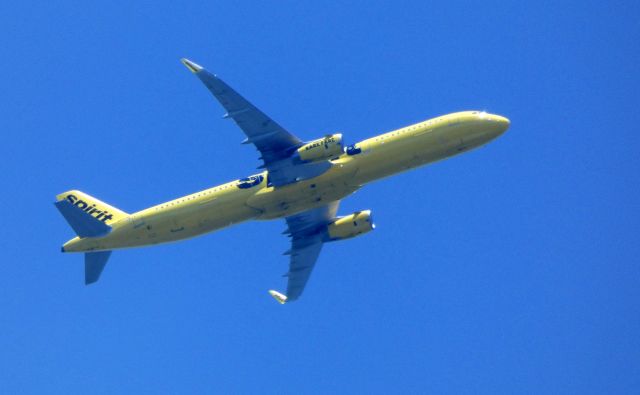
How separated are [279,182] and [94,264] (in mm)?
17082

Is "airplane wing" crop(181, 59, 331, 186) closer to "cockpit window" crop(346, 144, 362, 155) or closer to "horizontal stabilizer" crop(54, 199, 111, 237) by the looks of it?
"cockpit window" crop(346, 144, 362, 155)

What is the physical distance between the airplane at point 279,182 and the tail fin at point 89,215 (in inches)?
3.1

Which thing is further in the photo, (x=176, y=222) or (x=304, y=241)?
(x=304, y=241)

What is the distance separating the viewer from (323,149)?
78938 millimetres

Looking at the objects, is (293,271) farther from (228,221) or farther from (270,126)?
(270,126)

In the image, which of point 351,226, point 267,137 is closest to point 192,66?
point 267,137

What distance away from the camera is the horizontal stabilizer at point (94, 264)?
84.4 m

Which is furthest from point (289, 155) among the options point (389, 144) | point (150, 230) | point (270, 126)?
point (150, 230)

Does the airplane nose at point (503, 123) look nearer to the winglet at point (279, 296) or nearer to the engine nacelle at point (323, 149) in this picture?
the engine nacelle at point (323, 149)

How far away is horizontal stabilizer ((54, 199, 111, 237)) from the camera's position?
81.8m

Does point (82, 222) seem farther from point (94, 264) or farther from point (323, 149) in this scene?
point (323, 149)

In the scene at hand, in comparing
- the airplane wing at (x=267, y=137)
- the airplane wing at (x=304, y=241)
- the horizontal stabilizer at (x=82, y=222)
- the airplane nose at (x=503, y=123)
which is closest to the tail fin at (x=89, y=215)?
the horizontal stabilizer at (x=82, y=222)

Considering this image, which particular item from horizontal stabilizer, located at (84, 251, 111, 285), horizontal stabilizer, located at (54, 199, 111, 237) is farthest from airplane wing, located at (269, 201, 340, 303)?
horizontal stabilizer, located at (54, 199, 111, 237)

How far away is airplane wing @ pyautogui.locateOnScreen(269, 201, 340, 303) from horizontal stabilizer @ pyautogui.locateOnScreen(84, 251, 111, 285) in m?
16.0
